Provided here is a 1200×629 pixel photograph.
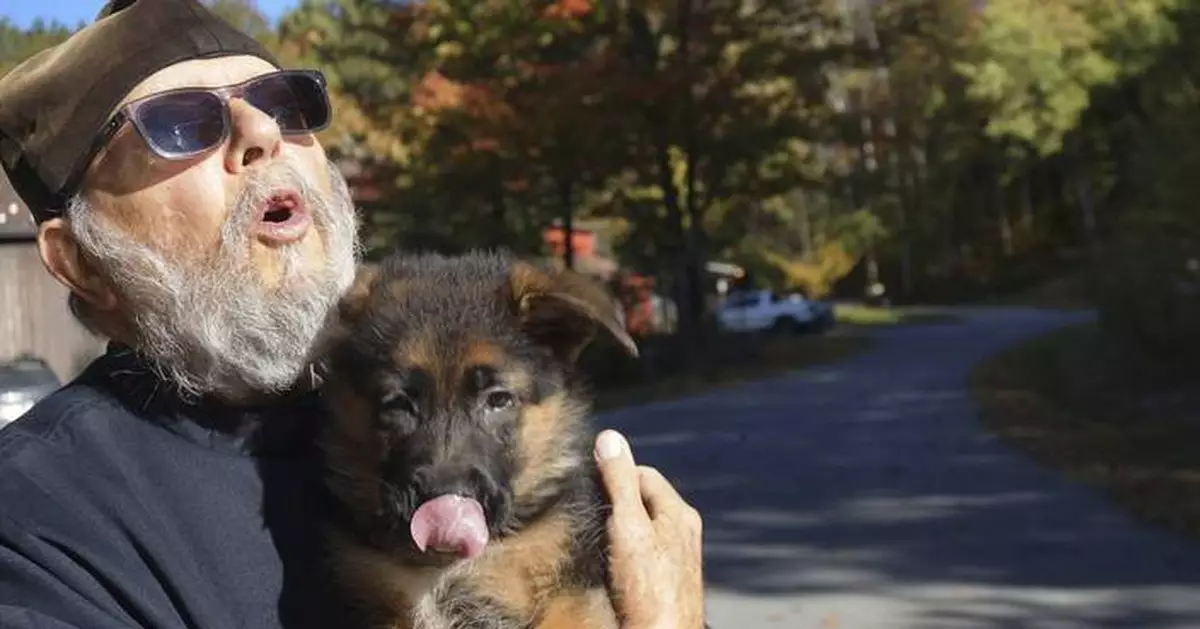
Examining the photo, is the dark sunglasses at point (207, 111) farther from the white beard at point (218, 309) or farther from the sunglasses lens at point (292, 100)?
the white beard at point (218, 309)

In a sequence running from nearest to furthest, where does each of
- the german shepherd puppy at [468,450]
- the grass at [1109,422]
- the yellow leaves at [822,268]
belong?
1. the german shepherd puppy at [468,450]
2. the grass at [1109,422]
3. the yellow leaves at [822,268]

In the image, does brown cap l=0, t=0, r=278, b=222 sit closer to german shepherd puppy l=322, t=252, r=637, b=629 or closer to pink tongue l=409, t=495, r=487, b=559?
german shepherd puppy l=322, t=252, r=637, b=629

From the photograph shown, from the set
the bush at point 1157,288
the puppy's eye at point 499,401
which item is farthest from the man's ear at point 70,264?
the bush at point 1157,288

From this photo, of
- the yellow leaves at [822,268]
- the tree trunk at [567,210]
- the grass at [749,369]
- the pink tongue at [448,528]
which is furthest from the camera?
the yellow leaves at [822,268]

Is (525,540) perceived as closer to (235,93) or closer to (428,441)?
(428,441)

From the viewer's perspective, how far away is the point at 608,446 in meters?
3.10

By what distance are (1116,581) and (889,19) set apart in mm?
17291

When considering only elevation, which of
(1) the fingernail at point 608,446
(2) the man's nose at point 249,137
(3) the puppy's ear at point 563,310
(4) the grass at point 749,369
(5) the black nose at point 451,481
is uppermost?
(2) the man's nose at point 249,137

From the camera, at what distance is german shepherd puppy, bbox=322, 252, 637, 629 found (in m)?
2.71

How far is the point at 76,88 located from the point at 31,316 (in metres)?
9.95

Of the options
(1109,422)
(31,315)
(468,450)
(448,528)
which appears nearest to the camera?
(448,528)

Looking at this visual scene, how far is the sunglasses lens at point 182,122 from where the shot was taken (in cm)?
286

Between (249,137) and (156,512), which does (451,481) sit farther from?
(249,137)

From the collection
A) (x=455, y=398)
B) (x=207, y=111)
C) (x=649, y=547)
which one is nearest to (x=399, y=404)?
(x=455, y=398)
